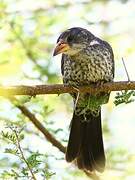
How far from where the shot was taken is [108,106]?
660cm

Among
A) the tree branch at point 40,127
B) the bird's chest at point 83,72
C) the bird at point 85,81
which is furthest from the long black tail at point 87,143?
the bird's chest at point 83,72

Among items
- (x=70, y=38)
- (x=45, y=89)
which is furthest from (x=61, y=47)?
(x=45, y=89)

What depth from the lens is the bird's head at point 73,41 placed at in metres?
4.58

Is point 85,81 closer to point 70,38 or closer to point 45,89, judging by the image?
point 70,38

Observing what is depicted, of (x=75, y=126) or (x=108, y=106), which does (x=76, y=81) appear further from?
(x=108, y=106)

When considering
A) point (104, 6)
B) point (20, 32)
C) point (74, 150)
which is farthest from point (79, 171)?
point (104, 6)

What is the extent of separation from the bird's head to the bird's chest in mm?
107

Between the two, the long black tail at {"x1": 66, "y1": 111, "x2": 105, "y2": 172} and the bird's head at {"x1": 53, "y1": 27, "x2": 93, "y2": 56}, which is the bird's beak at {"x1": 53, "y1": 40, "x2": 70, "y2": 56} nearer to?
the bird's head at {"x1": 53, "y1": 27, "x2": 93, "y2": 56}

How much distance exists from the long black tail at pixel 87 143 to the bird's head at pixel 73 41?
2.16 feet

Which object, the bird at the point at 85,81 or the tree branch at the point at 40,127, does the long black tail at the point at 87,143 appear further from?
the tree branch at the point at 40,127

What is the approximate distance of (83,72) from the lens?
15.0ft

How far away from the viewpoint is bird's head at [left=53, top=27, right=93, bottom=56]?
4.58m

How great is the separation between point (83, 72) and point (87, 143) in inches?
31.8

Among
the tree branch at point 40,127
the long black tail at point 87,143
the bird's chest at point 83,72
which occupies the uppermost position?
the bird's chest at point 83,72
